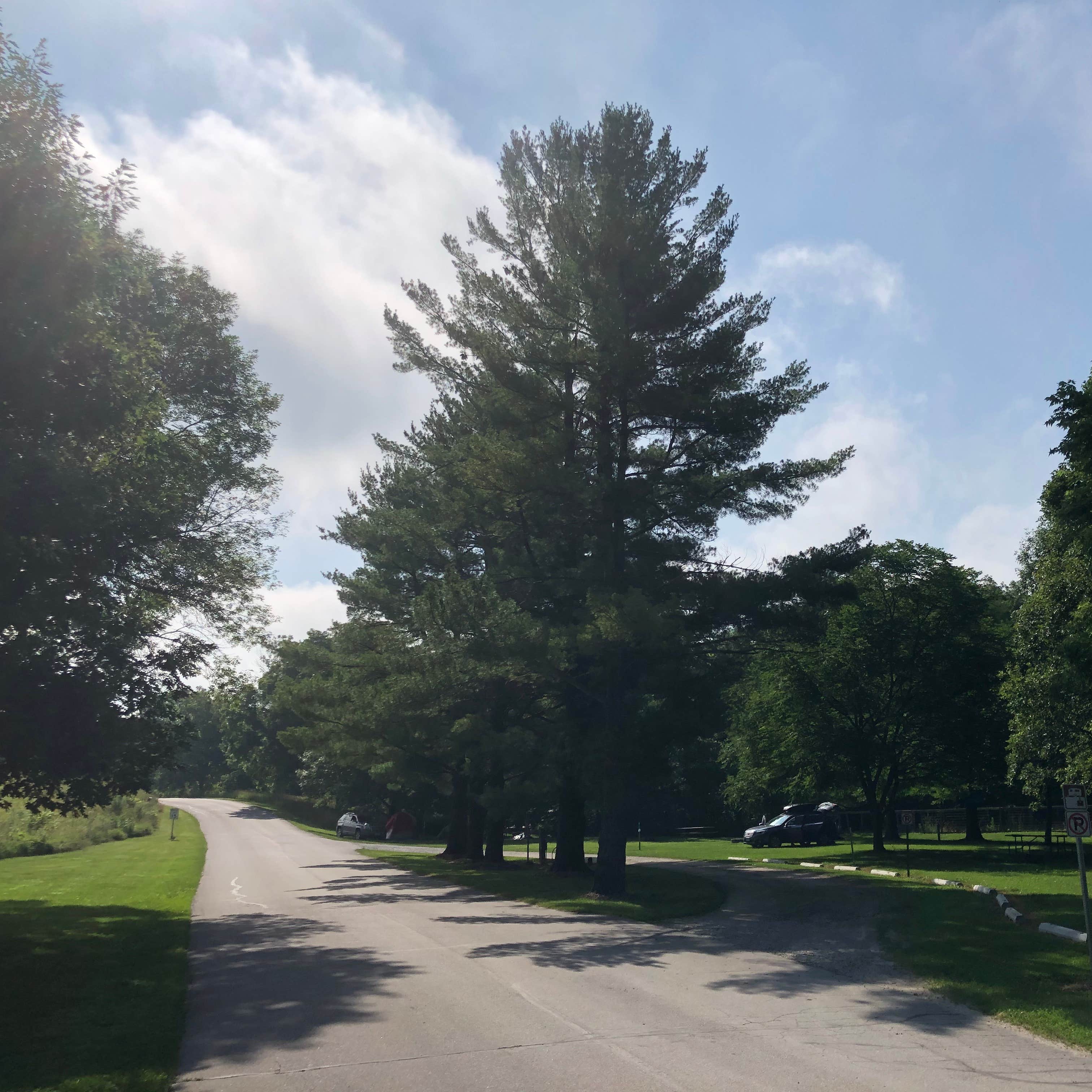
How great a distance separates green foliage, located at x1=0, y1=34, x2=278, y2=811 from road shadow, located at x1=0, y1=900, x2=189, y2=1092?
231cm

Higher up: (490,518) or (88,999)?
(490,518)

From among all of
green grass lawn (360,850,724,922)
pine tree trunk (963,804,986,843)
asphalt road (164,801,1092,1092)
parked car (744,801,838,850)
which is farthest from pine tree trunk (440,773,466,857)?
pine tree trunk (963,804,986,843)

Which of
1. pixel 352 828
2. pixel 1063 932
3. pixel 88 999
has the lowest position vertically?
pixel 88 999

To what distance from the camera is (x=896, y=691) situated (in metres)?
37.6

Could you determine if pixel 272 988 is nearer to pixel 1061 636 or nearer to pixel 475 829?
pixel 1061 636

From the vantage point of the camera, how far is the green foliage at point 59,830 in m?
38.3

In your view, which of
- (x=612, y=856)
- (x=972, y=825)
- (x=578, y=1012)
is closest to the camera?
(x=578, y=1012)

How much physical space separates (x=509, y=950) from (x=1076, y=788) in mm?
7708

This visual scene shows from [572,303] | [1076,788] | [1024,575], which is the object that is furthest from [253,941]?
[1024,575]

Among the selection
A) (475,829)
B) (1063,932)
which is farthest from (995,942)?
(475,829)

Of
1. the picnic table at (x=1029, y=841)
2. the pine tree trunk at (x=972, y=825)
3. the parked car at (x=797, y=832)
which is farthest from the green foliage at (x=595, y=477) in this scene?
the pine tree trunk at (x=972, y=825)

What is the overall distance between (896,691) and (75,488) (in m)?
33.2

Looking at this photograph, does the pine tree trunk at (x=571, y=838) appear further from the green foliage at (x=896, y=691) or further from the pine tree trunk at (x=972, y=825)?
the pine tree trunk at (x=972, y=825)

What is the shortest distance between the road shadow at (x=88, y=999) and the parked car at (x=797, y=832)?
113ft
